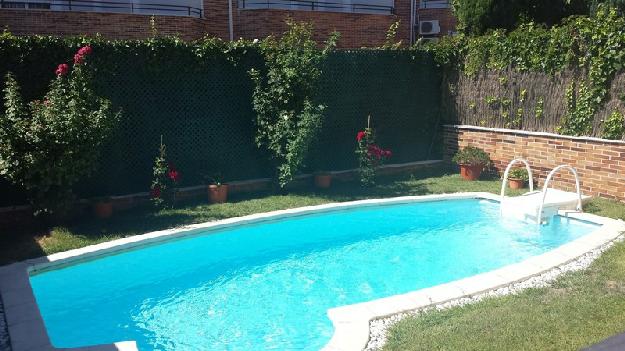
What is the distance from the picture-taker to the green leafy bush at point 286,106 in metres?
12.0

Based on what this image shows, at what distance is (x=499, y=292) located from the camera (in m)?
6.77

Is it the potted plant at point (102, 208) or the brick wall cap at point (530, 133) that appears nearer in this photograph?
the potted plant at point (102, 208)

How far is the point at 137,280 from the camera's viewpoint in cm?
821

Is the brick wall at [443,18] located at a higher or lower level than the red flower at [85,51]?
higher

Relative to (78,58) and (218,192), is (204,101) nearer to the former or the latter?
(218,192)

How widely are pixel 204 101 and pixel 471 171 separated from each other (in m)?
6.95

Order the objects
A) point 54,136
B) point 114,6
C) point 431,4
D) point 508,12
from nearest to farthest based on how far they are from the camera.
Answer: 1. point 54,136
2. point 114,6
3. point 508,12
4. point 431,4

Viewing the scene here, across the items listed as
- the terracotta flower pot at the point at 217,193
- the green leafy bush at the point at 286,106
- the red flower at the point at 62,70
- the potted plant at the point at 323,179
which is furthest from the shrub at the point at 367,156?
the red flower at the point at 62,70

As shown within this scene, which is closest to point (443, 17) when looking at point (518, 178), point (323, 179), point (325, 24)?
point (325, 24)

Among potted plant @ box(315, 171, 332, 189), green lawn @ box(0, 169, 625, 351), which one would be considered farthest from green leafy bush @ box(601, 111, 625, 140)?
potted plant @ box(315, 171, 332, 189)

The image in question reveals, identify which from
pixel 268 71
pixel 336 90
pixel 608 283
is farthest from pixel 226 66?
pixel 608 283

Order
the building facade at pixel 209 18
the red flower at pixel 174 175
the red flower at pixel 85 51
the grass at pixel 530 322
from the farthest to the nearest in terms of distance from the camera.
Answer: the building facade at pixel 209 18 < the red flower at pixel 174 175 < the red flower at pixel 85 51 < the grass at pixel 530 322

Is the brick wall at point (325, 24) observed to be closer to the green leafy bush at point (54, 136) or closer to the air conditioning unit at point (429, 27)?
the air conditioning unit at point (429, 27)

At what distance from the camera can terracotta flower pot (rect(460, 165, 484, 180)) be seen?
14.1 metres
